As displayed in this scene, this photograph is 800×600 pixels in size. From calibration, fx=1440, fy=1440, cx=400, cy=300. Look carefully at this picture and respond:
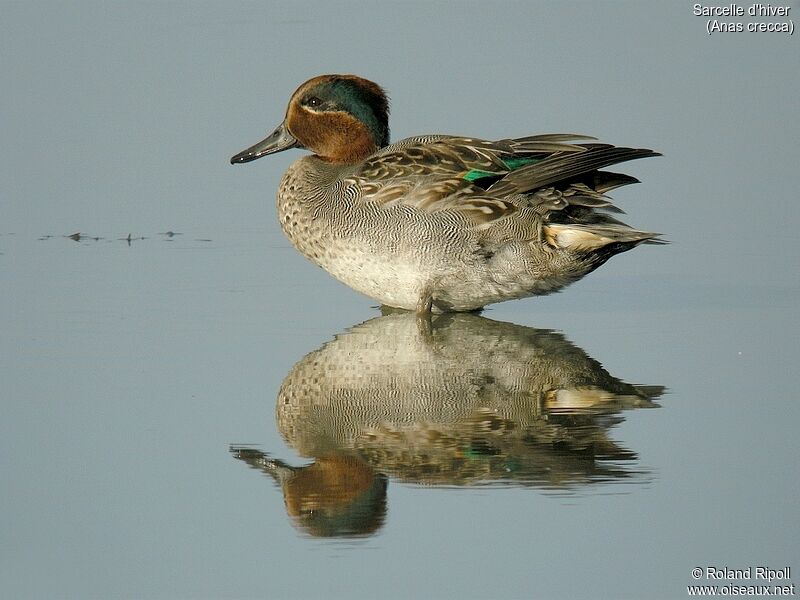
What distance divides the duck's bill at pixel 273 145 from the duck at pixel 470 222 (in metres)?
0.88

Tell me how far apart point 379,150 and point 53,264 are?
222 centimetres

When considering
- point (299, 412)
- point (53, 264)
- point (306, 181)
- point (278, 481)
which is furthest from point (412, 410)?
point (53, 264)

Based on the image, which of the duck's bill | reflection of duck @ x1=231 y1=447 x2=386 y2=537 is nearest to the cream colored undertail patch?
the duck's bill

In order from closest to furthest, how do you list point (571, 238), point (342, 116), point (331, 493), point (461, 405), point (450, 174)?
point (331, 493) < point (461, 405) < point (571, 238) < point (450, 174) < point (342, 116)

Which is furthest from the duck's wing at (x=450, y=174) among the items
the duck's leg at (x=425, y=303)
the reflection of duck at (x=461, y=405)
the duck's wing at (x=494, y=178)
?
the reflection of duck at (x=461, y=405)

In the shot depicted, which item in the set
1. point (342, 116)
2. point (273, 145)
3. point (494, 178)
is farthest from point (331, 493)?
point (273, 145)

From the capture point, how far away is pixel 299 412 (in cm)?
619

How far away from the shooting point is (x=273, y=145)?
9.27 m

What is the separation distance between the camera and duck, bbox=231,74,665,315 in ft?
26.3

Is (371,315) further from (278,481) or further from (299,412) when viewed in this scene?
(278,481)

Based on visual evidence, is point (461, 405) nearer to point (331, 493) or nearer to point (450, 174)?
point (331, 493)

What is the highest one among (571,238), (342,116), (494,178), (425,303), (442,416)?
(342,116)

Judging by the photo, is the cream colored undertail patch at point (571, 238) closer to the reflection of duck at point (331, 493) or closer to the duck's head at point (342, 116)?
the duck's head at point (342, 116)

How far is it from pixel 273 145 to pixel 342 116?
0.62 meters
